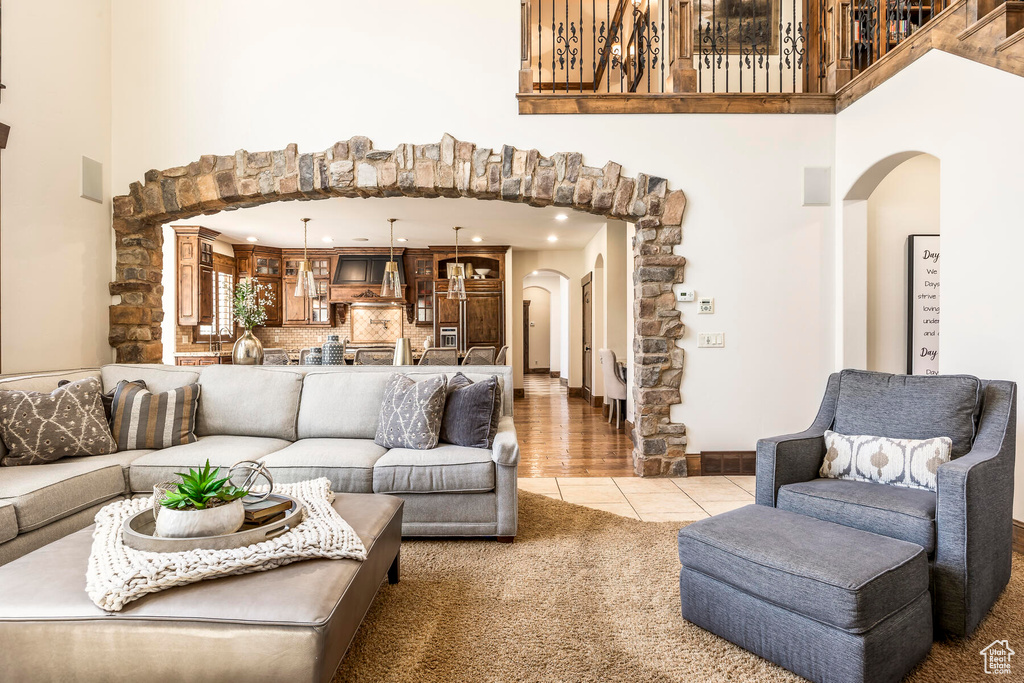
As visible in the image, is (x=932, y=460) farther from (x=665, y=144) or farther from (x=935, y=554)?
(x=665, y=144)

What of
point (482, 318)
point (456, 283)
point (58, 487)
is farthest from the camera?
point (482, 318)

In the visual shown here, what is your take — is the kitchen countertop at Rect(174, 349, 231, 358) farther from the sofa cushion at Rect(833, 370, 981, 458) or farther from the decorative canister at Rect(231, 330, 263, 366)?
the sofa cushion at Rect(833, 370, 981, 458)

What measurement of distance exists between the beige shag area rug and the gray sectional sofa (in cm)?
24

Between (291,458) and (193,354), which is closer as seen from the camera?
(291,458)

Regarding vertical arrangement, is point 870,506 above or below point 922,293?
below

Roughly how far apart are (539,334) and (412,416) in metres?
12.4

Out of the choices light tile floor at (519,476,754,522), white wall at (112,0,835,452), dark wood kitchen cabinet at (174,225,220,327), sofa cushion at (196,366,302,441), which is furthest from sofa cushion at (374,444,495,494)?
dark wood kitchen cabinet at (174,225,220,327)

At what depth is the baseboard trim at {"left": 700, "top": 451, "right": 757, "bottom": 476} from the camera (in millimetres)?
4441

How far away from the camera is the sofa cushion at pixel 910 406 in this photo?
7.88ft

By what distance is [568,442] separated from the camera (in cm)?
577

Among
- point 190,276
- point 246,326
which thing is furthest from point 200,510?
point 190,276

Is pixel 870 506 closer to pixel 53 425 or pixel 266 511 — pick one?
pixel 266 511

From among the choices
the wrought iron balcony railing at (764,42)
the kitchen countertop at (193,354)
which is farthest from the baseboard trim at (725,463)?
the kitchen countertop at (193,354)

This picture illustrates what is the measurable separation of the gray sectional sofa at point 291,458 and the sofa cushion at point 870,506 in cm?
133
